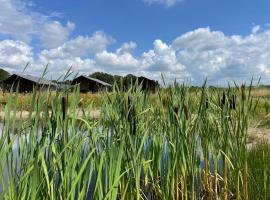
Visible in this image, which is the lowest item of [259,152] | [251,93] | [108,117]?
[259,152]

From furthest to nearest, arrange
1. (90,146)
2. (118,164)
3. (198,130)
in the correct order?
1. (198,130)
2. (90,146)
3. (118,164)

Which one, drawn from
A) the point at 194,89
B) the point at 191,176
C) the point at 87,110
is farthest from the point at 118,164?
the point at 194,89

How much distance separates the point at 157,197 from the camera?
97.9 inches

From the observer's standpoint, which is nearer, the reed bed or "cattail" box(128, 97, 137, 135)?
the reed bed

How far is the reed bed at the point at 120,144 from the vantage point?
1.50 m

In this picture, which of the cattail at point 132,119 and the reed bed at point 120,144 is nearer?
the reed bed at point 120,144

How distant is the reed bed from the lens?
1.50m

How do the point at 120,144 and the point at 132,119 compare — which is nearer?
the point at 120,144

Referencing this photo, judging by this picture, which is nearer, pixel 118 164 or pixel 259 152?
pixel 118 164

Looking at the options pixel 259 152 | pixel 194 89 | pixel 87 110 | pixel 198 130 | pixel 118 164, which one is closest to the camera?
pixel 118 164

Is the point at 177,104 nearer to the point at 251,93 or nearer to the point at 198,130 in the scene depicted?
the point at 198,130

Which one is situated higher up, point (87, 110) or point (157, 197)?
point (87, 110)

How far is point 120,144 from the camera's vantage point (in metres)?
1.62

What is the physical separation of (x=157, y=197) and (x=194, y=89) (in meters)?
0.94
